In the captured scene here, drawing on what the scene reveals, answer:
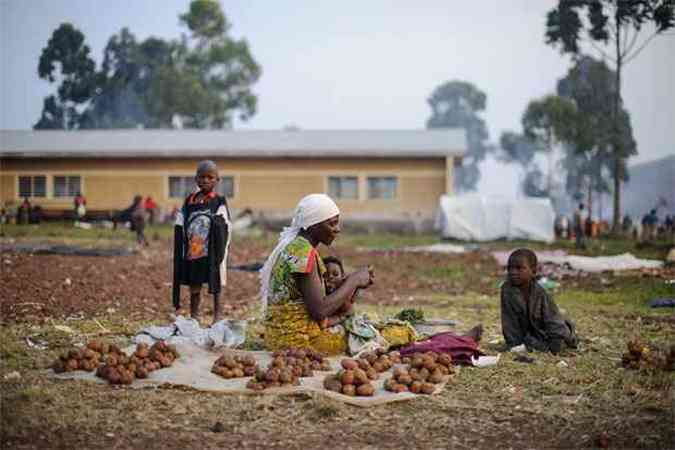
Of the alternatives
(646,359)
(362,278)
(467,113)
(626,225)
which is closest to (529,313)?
(646,359)

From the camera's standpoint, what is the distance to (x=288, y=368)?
5.24 meters

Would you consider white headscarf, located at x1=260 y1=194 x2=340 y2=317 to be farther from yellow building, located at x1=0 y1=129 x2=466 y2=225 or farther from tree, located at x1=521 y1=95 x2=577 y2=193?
tree, located at x1=521 y1=95 x2=577 y2=193

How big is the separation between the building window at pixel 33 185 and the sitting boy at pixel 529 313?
23520 millimetres

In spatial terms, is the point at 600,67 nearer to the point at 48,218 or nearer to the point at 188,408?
the point at 48,218

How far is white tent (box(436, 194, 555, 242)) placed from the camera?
23859 millimetres

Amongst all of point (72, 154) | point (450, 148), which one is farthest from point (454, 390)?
point (72, 154)

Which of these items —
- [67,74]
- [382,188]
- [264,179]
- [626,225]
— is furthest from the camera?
[264,179]

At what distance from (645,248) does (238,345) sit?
15.4m

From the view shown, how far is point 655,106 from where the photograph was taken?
13.1 metres

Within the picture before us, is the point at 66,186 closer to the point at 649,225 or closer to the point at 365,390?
the point at 649,225

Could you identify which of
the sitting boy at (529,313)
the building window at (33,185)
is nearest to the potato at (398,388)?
the sitting boy at (529,313)

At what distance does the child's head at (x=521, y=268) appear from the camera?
643cm

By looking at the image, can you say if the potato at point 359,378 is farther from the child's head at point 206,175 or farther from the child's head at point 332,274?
the child's head at point 206,175

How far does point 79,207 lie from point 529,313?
2260 centimetres
